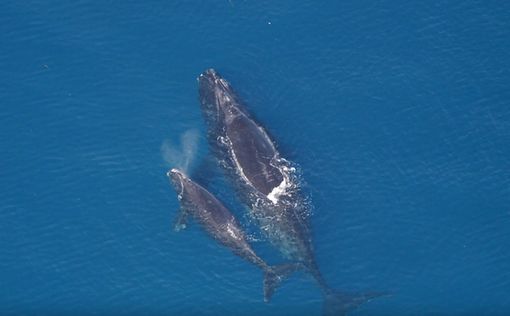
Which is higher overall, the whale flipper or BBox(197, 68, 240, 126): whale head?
BBox(197, 68, 240, 126): whale head

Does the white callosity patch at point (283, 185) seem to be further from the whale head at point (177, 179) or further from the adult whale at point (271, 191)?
the whale head at point (177, 179)

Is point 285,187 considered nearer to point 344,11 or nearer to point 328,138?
point 328,138

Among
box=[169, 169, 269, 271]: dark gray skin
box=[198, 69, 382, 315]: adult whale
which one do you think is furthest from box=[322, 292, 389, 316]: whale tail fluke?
box=[169, 169, 269, 271]: dark gray skin

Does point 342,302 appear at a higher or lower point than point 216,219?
lower

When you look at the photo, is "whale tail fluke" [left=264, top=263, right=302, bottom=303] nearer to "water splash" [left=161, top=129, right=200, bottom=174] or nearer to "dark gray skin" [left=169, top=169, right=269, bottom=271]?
"dark gray skin" [left=169, top=169, right=269, bottom=271]

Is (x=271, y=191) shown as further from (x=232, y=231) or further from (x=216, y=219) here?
(x=216, y=219)

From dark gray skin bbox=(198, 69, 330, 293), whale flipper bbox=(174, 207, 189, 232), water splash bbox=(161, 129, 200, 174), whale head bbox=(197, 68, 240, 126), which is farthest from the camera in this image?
whale head bbox=(197, 68, 240, 126)

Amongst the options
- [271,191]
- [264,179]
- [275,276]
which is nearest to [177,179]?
[264,179]
